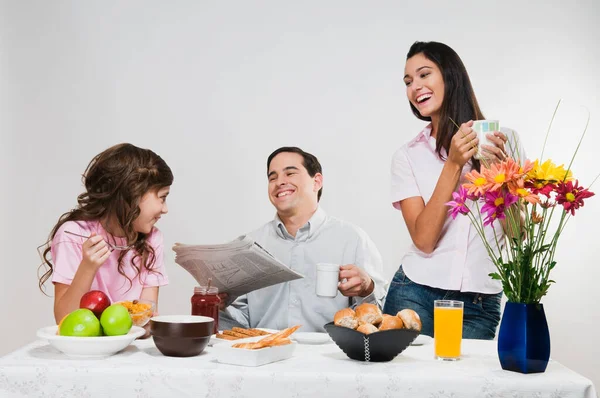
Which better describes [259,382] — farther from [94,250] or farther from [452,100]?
[452,100]

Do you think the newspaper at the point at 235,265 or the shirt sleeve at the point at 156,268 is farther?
the shirt sleeve at the point at 156,268

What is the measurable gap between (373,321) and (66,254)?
1140 millimetres

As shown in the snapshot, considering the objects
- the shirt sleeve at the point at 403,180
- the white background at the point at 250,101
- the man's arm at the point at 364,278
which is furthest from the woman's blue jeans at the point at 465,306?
the white background at the point at 250,101

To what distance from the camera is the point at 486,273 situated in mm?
1951

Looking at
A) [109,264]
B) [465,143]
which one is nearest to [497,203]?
[465,143]

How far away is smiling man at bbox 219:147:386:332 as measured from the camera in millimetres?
2510

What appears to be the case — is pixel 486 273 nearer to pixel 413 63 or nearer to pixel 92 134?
pixel 413 63

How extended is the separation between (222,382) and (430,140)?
1222mm

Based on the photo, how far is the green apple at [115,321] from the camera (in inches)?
53.3

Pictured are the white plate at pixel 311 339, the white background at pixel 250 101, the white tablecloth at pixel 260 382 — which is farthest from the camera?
the white background at pixel 250 101

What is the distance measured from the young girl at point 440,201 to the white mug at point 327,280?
37 cm

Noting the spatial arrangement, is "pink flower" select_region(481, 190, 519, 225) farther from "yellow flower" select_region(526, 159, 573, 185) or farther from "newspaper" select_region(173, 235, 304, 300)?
"newspaper" select_region(173, 235, 304, 300)

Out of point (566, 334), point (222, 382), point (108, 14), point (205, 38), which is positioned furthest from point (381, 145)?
point (222, 382)

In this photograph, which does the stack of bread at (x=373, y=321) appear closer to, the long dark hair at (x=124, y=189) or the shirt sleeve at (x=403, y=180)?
the shirt sleeve at (x=403, y=180)
